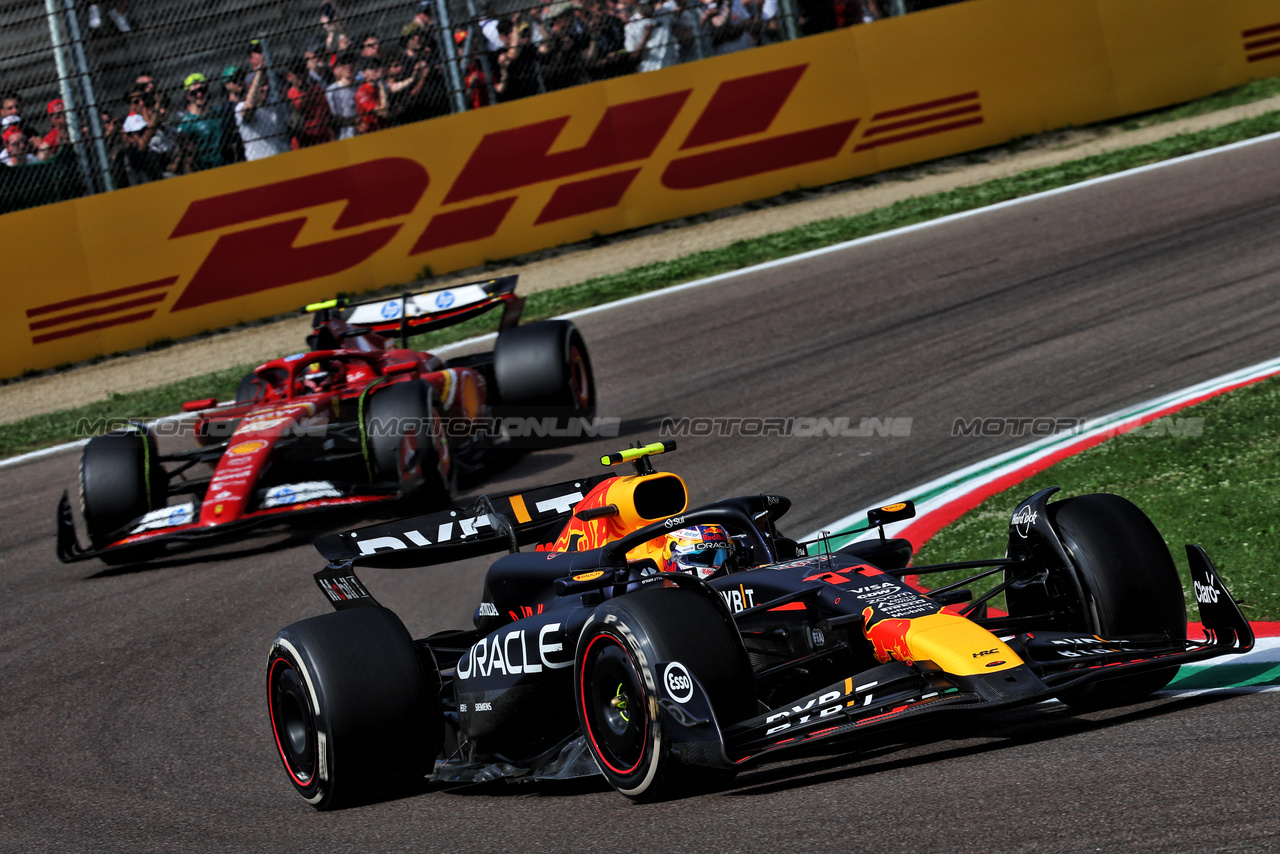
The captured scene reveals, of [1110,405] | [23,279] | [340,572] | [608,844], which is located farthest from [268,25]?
[608,844]

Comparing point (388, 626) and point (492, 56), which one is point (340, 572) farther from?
point (492, 56)

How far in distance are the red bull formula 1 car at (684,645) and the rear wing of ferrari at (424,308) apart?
5232 millimetres

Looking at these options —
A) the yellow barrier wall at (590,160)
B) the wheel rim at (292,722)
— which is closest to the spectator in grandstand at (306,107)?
the yellow barrier wall at (590,160)

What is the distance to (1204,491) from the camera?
6.91m

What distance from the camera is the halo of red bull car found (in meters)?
4.21

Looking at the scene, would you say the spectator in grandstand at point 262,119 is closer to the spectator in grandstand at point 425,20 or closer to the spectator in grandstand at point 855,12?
the spectator in grandstand at point 425,20

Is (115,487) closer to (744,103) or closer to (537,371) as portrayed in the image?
(537,371)

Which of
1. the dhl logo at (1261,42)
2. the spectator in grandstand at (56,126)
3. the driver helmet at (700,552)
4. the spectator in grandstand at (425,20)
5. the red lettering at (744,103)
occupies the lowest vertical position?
the driver helmet at (700,552)

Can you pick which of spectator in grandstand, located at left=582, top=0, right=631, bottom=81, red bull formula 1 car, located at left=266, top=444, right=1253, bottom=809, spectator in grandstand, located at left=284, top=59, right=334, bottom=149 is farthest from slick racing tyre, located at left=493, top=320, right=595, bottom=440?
spectator in grandstand, located at left=582, top=0, right=631, bottom=81

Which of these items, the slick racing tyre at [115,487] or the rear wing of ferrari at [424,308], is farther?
the rear wing of ferrari at [424,308]

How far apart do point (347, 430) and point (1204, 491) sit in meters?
5.59

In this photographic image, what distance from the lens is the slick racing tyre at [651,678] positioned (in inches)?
166

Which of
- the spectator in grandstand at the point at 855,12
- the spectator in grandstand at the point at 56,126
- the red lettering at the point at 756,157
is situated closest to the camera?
the spectator in grandstand at the point at 56,126

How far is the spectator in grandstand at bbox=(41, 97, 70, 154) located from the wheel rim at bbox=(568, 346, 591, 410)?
7938 millimetres
